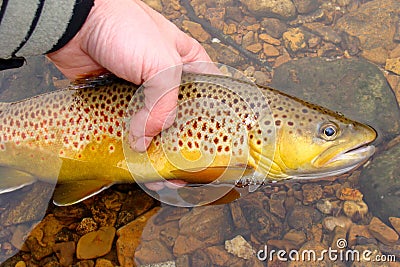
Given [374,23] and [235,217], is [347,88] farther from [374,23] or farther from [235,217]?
[235,217]

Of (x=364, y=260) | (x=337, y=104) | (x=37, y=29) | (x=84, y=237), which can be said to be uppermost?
(x=37, y=29)

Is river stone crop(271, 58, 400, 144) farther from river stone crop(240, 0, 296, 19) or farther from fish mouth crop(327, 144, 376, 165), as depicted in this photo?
fish mouth crop(327, 144, 376, 165)

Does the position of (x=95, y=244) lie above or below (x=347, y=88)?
below

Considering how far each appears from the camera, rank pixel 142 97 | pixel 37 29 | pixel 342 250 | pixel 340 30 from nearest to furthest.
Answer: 1. pixel 37 29
2. pixel 142 97
3. pixel 342 250
4. pixel 340 30

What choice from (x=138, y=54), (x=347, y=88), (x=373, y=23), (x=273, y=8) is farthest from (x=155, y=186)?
(x=373, y=23)

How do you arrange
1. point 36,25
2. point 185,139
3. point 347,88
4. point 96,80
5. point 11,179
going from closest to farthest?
point 36,25 < point 185,139 < point 96,80 < point 11,179 < point 347,88

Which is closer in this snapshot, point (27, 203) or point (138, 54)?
point (138, 54)

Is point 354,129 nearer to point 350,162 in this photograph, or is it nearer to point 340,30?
point 350,162

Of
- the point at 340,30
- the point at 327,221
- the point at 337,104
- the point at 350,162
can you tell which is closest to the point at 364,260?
the point at 327,221

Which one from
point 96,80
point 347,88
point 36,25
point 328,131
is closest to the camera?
point 36,25
